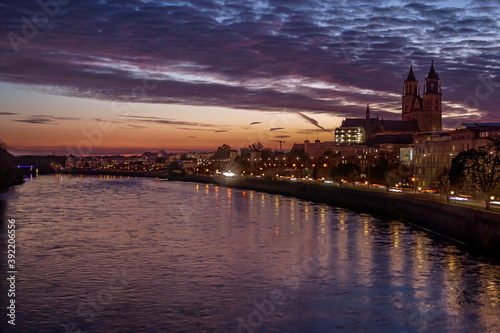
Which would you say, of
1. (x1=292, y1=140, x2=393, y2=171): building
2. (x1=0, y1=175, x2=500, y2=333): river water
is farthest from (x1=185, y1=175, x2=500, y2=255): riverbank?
(x1=292, y1=140, x2=393, y2=171): building

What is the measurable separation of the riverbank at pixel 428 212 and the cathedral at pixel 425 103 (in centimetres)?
11516

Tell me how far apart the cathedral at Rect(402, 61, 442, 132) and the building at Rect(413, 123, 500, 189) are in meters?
86.2

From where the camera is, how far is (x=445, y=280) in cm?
2311

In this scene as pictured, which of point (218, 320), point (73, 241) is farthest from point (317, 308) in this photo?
point (73, 241)

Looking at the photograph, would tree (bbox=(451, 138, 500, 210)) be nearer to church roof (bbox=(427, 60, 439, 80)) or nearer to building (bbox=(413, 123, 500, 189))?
building (bbox=(413, 123, 500, 189))

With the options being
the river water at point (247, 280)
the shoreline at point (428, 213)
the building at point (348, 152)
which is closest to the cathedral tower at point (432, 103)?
the building at point (348, 152)

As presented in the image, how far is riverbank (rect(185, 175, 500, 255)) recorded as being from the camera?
28.6 metres

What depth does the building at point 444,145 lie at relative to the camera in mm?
71125

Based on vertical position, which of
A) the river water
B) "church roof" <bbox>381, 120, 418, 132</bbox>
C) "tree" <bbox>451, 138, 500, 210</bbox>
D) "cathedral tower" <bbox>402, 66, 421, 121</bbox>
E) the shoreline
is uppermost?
"cathedral tower" <bbox>402, 66, 421, 121</bbox>

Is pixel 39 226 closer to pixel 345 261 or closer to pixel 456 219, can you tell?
pixel 345 261

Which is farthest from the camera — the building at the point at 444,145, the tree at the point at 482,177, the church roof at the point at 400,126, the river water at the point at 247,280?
the church roof at the point at 400,126

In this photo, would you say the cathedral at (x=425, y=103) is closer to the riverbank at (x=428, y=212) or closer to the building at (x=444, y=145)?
the building at (x=444, y=145)

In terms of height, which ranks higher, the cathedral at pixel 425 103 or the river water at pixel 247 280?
the cathedral at pixel 425 103

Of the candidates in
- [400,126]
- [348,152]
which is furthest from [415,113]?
[348,152]
